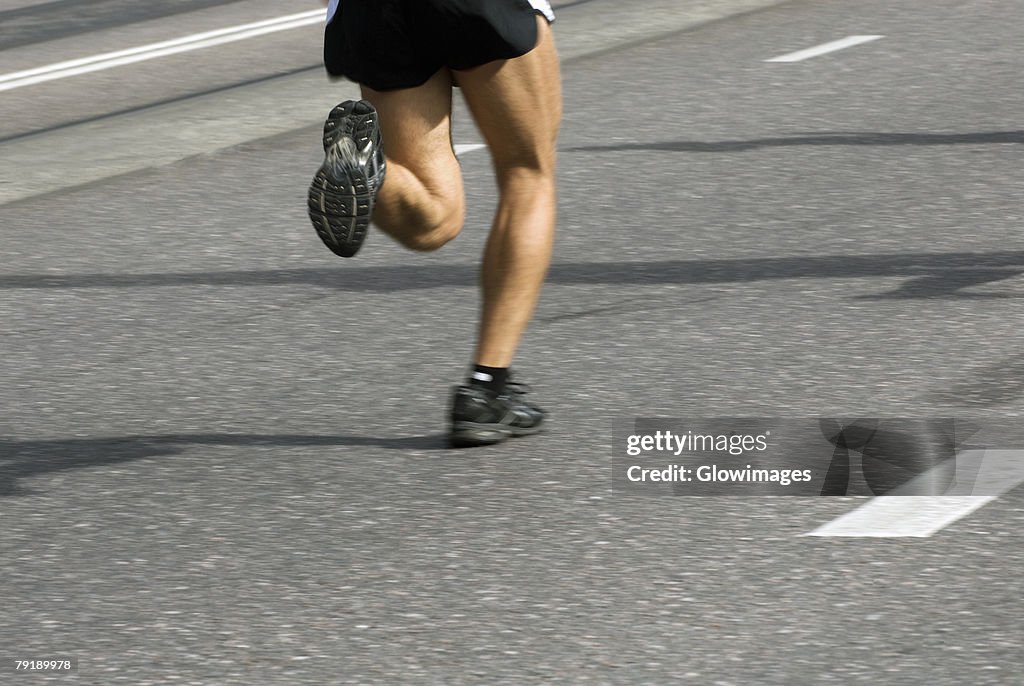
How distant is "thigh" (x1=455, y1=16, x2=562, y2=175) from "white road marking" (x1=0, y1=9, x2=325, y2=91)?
7.42 metres

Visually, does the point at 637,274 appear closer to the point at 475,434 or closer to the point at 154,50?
the point at 475,434

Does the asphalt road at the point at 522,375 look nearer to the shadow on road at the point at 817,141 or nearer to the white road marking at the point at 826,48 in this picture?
the shadow on road at the point at 817,141

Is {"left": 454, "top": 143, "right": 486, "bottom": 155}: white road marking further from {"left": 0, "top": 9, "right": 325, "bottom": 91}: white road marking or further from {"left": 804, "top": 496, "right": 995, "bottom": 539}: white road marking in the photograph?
{"left": 804, "top": 496, "right": 995, "bottom": 539}: white road marking

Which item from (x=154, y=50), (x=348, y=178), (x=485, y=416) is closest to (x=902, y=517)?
(x=485, y=416)

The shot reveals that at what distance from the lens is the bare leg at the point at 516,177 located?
4.71 m

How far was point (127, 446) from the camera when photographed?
5039 mm

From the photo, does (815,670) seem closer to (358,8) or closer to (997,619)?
(997,619)

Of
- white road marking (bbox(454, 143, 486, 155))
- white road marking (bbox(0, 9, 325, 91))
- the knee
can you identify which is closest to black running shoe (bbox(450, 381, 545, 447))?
the knee


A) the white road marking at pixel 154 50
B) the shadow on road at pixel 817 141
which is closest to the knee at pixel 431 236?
the shadow on road at pixel 817 141

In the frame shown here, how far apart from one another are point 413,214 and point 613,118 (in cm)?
492

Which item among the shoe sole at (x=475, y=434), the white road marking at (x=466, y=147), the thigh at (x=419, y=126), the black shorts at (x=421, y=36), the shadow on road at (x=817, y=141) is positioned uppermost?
the black shorts at (x=421, y=36)

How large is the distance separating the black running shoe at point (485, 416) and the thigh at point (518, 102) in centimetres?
53

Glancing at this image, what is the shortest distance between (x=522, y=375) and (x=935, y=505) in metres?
1.48

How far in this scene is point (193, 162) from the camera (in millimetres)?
8961
